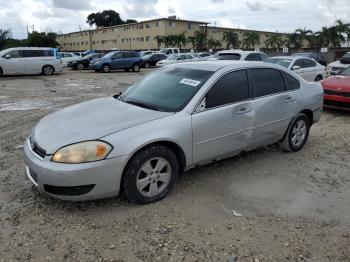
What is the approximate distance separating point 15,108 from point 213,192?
782 cm

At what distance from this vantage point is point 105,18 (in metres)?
102

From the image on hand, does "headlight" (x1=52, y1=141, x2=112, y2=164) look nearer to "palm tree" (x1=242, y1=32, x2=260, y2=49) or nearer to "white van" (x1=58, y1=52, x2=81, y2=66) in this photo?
"white van" (x1=58, y1=52, x2=81, y2=66)

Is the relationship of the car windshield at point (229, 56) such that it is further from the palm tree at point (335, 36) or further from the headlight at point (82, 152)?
the palm tree at point (335, 36)

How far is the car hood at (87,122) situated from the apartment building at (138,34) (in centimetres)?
6081

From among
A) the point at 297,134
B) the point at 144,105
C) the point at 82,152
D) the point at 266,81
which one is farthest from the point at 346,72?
the point at 82,152

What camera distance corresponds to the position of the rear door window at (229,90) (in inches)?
179

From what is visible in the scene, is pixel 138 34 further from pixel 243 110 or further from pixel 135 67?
pixel 243 110

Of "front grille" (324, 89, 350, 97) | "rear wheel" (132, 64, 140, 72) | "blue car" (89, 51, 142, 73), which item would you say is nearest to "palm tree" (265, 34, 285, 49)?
"blue car" (89, 51, 142, 73)

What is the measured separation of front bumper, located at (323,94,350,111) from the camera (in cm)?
871

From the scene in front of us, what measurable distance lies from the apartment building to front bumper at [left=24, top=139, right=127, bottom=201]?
203 feet

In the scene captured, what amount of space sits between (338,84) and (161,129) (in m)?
6.46

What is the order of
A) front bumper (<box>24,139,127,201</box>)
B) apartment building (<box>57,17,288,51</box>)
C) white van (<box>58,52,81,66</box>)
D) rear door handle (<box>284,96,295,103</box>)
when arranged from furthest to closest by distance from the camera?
apartment building (<box>57,17,288,51</box>)
white van (<box>58,52,81,66</box>)
rear door handle (<box>284,96,295,103</box>)
front bumper (<box>24,139,127,201</box>)

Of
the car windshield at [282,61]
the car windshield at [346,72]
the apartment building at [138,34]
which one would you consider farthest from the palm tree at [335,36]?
the car windshield at [346,72]

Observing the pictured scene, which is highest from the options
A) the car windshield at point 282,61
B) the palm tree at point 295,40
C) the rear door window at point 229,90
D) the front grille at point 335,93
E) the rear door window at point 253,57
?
the palm tree at point 295,40
